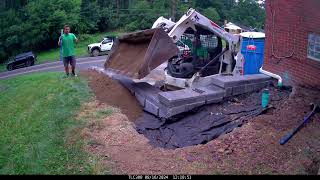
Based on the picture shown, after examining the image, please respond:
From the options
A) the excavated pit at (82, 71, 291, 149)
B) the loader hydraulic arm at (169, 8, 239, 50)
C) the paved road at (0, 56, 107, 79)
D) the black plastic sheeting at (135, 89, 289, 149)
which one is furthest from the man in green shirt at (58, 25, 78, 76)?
the paved road at (0, 56, 107, 79)

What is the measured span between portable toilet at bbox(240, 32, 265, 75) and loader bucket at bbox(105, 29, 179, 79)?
2.86 metres

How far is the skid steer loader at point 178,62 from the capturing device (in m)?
9.89

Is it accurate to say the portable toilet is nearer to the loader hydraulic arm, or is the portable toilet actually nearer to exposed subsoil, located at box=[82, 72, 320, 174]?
the loader hydraulic arm

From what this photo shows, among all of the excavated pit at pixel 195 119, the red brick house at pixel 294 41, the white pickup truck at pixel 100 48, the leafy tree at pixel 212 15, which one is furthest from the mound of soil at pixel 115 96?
the leafy tree at pixel 212 15

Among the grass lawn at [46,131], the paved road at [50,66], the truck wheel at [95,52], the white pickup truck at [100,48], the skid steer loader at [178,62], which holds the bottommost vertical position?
the paved road at [50,66]

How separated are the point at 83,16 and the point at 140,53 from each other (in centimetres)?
4014

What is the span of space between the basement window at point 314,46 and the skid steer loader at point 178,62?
224cm

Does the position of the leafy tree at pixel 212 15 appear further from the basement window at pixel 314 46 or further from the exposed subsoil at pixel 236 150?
the exposed subsoil at pixel 236 150

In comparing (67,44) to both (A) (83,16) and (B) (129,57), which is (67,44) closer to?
(B) (129,57)

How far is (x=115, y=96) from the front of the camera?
1125 cm

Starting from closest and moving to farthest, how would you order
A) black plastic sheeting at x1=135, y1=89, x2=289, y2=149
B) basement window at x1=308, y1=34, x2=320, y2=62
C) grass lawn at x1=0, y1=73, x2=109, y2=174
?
grass lawn at x1=0, y1=73, x2=109, y2=174 < black plastic sheeting at x1=135, y1=89, x2=289, y2=149 < basement window at x1=308, y1=34, x2=320, y2=62

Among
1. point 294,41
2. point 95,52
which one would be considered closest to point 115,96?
point 294,41

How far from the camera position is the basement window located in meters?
8.91

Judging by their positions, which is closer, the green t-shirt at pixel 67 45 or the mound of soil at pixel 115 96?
the mound of soil at pixel 115 96
